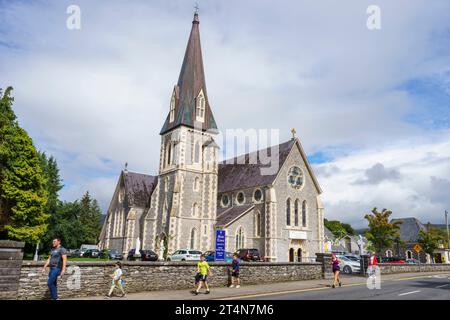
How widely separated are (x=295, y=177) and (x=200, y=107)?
14627 millimetres

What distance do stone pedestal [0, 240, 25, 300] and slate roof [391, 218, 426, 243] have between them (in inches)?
2725

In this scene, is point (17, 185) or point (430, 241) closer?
point (17, 185)

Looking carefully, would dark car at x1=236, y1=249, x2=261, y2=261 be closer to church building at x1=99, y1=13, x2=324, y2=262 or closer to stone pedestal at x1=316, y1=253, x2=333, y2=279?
church building at x1=99, y1=13, x2=324, y2=262

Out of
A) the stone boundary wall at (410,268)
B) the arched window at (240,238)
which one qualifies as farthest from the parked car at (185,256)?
the stone boundary wall at (410,268)

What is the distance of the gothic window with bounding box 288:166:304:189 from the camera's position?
4019cm

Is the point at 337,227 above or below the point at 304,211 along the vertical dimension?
above

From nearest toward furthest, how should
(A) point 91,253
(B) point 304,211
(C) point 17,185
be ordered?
1. (C) point 17,185
2. (B) point 304,211
3. (A) point 91,253

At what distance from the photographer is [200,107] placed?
4475 cm

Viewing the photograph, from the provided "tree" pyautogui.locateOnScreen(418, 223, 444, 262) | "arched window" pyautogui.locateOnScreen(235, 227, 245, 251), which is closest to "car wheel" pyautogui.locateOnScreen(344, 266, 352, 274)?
"arched window" pyautogui.locateOnScreen(235, 227, 245, 251)

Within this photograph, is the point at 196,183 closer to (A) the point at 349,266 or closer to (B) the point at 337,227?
(A) the point at 349,266

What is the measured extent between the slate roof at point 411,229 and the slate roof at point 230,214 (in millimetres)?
42414

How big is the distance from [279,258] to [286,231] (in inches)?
123

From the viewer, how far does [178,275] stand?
647 inches

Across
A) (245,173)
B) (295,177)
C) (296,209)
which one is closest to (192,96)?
(245,173)
